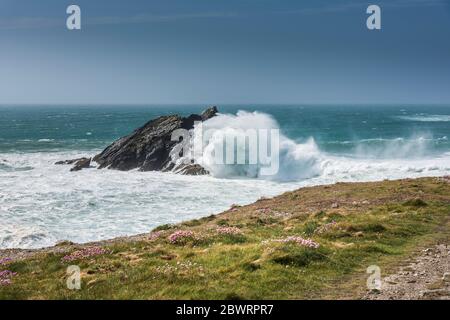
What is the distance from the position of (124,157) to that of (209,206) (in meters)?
34.6

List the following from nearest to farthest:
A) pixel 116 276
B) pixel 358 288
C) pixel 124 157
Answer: pixel 358 288
pixel 116 276
pixel 124 157

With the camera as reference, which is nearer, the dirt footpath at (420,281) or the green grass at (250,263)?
the dirt footpath at (420,281)

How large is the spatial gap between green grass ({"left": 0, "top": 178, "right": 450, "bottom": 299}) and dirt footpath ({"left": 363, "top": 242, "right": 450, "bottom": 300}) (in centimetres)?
63

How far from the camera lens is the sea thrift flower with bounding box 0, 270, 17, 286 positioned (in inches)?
617

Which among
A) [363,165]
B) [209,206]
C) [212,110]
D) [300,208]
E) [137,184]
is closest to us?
[300,208]

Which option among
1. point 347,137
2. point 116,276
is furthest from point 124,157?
point 347,137

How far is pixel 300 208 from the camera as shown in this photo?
109ft

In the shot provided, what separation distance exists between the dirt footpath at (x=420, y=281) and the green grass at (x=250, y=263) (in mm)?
633

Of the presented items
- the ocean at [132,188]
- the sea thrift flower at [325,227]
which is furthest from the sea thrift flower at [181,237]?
the ocean at [132,188]

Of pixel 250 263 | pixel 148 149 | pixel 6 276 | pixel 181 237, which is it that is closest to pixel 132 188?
pixel 148 149

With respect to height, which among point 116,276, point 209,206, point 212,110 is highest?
A: point 212,110

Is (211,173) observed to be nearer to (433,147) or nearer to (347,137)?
(433,147)

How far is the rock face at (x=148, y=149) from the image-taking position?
230ft

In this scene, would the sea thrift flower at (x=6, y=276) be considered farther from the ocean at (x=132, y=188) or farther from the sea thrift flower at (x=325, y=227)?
the sea thrift flower at (x=325, y=227)
